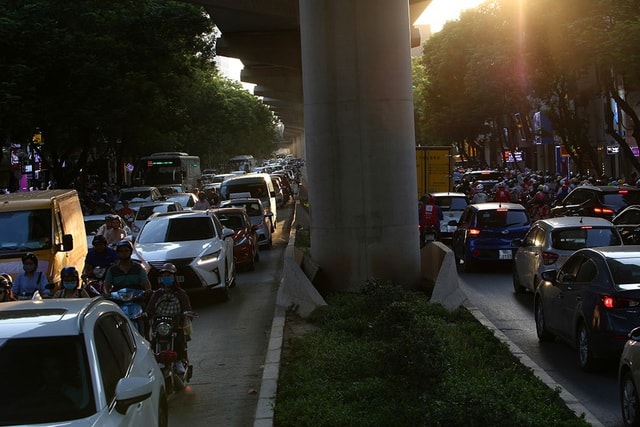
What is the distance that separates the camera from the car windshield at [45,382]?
19.1 ft

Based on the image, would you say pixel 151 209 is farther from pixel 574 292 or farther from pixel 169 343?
pixel 574 292

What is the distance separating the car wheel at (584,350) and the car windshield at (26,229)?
29.9 ft

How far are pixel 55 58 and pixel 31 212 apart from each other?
66.1ft

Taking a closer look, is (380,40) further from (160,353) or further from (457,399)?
(457,399)

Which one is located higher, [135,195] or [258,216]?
[135,195]

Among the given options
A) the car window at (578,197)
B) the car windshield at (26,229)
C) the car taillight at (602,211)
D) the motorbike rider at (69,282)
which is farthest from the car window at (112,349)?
the car window at (578,197)

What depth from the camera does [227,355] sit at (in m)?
13.5

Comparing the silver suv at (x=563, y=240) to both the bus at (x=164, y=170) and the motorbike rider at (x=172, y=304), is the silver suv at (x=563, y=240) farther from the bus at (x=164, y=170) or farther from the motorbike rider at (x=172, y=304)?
the bus at (x=164, y=170)

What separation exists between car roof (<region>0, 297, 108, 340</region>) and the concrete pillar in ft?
34.0

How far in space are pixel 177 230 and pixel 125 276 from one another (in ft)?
28.0

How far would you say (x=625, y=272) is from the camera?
1105 cm

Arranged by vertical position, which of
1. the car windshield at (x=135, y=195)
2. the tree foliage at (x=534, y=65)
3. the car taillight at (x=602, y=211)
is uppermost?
the tree foliage at (x=534, y=65)

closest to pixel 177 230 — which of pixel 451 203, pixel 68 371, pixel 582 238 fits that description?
pixel 582 238

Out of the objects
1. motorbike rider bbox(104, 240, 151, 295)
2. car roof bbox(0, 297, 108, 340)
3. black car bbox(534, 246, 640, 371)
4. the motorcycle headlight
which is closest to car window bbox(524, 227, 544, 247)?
black car bbox(534, 246, 640, 371)
